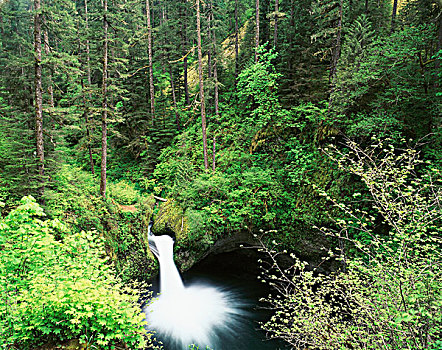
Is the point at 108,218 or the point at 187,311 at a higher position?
the point at 108,218

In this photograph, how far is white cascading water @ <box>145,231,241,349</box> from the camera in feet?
28.0

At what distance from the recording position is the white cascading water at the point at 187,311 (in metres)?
8.53

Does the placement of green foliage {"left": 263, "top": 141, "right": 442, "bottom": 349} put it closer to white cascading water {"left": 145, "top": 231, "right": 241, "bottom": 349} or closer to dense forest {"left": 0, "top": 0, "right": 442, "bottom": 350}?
dense forest {"left": 0, "top": 0, "right": 442, "bottom": 350}

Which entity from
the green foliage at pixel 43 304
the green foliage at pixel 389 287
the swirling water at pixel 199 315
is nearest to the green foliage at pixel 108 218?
the swirling water at pixel 199 315

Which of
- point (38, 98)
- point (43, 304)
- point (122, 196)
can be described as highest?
point (38, 98)

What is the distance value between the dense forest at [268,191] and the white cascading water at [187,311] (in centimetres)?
108

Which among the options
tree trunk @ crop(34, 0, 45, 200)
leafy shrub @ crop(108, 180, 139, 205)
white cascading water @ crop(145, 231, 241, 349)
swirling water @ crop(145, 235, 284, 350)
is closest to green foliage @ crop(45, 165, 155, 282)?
leafy shrub @ crop(108, 180, 139, 205)

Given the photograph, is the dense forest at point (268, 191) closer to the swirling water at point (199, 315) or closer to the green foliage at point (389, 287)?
the green foliage at point (389, 287)

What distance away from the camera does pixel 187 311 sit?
384 inches

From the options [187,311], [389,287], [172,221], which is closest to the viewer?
[389,287]

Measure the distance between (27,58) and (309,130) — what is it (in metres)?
12.6

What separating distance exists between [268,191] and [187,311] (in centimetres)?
695

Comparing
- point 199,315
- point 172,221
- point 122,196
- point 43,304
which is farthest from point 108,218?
point 43,304

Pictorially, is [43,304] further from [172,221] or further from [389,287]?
[172,221]
